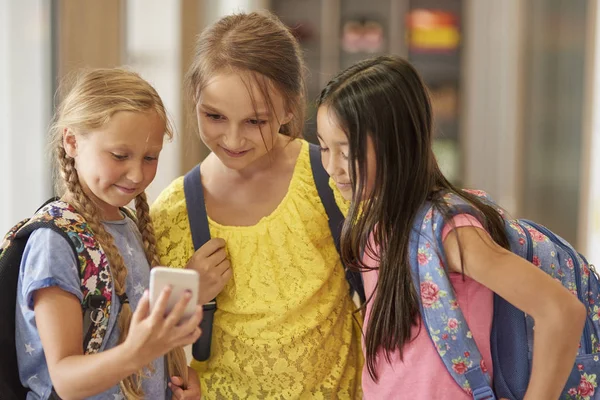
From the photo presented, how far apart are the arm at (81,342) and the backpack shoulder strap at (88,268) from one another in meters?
0.03

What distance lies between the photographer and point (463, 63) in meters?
6.75

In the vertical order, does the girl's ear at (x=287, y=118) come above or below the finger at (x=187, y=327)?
above

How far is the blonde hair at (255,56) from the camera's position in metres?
1.68

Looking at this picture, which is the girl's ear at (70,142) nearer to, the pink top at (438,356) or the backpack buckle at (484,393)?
the pink top at (438,356)

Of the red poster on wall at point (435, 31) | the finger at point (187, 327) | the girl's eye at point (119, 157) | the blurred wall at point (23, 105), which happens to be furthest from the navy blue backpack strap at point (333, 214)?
the red poster on wall at point (435, 31)

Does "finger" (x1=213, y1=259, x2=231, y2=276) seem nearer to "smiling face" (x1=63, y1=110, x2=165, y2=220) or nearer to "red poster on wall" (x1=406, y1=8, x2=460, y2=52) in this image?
"smiling face" (x1=63, y1=110, x2=165, y2=220)

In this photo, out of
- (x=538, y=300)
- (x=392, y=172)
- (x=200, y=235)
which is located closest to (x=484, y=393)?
(x=538, y=300)

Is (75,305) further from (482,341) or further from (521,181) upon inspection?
(521,181)

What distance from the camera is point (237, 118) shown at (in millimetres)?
1656

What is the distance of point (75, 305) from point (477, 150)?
5290mm

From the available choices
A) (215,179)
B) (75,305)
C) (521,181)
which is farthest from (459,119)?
(75,305)

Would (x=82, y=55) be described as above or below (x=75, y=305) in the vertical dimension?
above

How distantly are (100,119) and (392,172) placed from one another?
20.7 inches

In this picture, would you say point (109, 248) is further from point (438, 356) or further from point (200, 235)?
point (438, 356)
